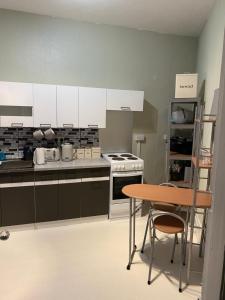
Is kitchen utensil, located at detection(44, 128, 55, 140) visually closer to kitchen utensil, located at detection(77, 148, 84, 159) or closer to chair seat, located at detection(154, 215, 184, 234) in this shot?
kitchen utensil, located at detection(77, 148, 84, 159)

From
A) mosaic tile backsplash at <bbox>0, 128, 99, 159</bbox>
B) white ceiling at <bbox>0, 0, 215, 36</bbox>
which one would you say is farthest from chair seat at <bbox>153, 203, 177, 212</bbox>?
white ceiling at <bbox>0, 0, 215, 36</bbox>

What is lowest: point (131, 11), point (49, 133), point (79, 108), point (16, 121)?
point (49, 133)

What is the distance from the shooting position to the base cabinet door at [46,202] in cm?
322

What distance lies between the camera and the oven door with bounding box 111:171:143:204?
11.6 feet

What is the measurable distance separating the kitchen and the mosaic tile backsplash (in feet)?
0.05

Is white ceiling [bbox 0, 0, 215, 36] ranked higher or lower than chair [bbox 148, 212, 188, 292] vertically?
higher

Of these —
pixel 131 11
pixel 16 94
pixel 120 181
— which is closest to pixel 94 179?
pixel 120 181

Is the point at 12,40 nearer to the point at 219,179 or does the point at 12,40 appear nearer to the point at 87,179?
the point at 87,179

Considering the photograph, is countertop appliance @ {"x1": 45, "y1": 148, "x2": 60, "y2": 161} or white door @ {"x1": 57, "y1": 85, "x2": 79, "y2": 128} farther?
countertop appliance @ {"x1": 45, "y1": 148, "x2": 60, "y2": 161}

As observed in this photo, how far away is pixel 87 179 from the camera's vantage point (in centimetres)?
342

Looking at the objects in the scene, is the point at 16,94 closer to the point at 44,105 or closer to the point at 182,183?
the point at 44,105

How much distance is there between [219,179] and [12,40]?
3.33 meters

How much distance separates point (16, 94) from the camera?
10.4ft

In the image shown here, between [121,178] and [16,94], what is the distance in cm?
181
